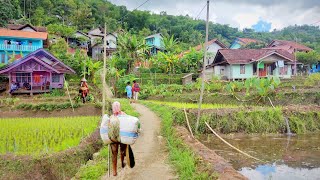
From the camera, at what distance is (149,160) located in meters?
7.73

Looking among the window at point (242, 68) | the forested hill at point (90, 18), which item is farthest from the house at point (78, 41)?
the window at point (242, 68)

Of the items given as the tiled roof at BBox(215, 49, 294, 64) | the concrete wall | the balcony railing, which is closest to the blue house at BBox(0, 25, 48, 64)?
the balcony railing

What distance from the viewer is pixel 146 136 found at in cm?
1034

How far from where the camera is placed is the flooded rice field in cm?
862

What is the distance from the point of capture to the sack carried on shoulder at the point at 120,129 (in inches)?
241

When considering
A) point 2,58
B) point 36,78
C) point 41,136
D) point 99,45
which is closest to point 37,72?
point 36,78

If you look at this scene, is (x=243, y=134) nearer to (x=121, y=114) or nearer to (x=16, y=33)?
(x=121, y=114)

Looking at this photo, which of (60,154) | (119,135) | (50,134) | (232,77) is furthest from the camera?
(232,77)

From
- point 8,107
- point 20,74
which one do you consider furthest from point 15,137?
point 20,74

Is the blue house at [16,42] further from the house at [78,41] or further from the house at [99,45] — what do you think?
the house at [99,45]

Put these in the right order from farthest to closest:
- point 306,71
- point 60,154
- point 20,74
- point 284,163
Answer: point 306,71
point 20,74
point 284,163
point 60,154

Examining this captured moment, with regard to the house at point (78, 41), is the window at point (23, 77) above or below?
below

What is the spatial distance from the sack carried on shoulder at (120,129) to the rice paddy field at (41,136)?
3013 millimetres

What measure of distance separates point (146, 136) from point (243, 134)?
5.81 m
